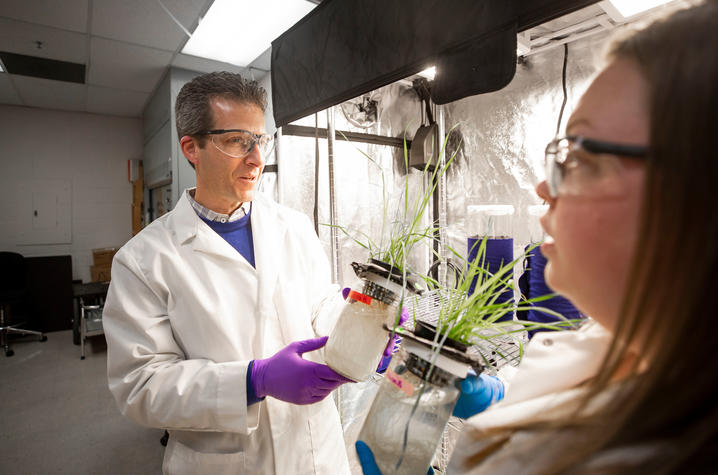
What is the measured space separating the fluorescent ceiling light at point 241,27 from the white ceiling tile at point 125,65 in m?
0.41

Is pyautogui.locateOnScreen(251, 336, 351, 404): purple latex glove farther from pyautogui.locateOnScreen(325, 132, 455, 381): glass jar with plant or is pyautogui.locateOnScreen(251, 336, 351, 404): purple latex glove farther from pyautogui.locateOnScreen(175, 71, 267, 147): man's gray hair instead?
pyautogui.locateOnScreen(175, 71, 267, 147): man's gray hair

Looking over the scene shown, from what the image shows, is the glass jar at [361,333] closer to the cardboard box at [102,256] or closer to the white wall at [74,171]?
the cardboard box at [102,256]

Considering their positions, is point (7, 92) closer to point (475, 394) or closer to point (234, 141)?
point (234, 141)

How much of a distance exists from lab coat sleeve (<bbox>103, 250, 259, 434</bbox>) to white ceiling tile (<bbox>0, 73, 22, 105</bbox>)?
4158mm

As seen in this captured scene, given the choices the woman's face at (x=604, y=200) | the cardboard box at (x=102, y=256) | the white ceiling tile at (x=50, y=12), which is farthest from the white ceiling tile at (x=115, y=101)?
the woman's face at (x=604, y=200)

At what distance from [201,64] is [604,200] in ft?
11.6

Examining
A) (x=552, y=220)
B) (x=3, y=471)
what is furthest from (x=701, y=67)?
(x=3, y=471)

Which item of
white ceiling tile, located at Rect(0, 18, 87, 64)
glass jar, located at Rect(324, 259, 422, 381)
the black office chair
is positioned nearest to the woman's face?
glass jar, located at Rect(324, 259, 422, 381)

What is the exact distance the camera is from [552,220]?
0.44 meters

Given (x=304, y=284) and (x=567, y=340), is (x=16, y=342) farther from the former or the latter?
(x=567, y=340)

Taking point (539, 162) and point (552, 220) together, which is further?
point (539, 162)

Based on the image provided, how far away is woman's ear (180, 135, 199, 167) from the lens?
124cm

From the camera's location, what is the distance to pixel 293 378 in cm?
87

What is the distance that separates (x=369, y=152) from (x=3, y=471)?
3.03 m
